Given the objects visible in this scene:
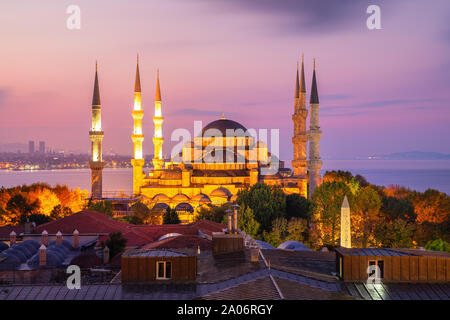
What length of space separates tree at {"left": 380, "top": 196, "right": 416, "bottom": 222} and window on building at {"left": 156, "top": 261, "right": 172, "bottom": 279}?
92.5 ft

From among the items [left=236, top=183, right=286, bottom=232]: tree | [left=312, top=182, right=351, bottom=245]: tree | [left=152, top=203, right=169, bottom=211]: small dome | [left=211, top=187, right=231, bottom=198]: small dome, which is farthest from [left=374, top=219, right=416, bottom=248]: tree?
[left=152, top=203, right=169, bottom=211]: small dome

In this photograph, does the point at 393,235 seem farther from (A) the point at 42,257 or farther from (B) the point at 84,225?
(A) the point at 42,257

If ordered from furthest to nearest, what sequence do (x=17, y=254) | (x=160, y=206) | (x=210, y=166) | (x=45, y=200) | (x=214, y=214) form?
(x=210, y=166) → (x=160, y=206) → (x=45, y=200) → (x=214, y=214) → (x=17, y=254)

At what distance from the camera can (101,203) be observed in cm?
4278

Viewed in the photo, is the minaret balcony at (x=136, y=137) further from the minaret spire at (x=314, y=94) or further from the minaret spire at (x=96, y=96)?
the minaret spire at (x=314, y=94)

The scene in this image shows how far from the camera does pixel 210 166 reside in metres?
55.8

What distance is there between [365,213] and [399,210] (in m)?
6.91

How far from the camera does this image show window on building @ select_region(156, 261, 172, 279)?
13234mm

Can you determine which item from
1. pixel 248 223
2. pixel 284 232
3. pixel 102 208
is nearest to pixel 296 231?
pixel 284 232

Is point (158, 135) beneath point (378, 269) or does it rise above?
above

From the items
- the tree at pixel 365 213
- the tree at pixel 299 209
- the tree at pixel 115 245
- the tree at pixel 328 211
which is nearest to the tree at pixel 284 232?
the tree at pixel 328 211

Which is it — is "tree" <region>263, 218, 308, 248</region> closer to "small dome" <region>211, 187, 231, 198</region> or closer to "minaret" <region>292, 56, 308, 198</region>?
"small dome" <region>211, 187, 231, 198</region>
